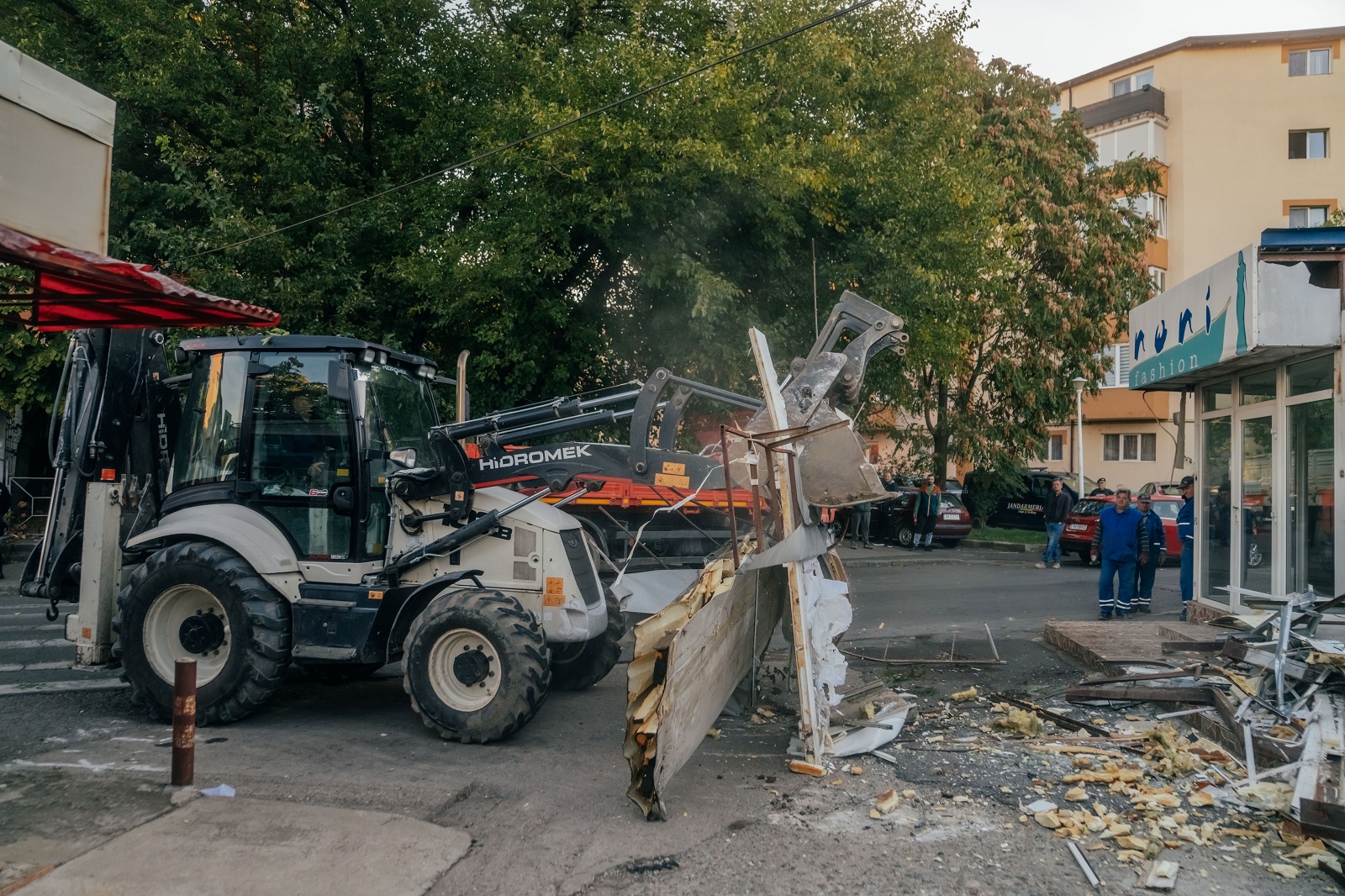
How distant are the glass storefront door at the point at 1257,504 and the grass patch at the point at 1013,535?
1337 centimetres

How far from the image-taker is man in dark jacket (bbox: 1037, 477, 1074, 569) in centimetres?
2047

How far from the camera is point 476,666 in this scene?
6.84 metres

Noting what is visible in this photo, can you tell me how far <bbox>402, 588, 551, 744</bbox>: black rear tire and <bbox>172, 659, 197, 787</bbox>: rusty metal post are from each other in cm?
145

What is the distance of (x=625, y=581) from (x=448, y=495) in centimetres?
244

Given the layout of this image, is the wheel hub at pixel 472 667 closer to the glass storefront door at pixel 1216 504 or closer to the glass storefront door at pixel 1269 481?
the glass storefront door at pixel 1269 481

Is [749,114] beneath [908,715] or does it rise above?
above

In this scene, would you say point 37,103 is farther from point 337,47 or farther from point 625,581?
point 337,47

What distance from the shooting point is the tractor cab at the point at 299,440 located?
7.49 meters

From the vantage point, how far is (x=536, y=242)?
14758mm

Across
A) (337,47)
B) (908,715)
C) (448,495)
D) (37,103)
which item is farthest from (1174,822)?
(337,47)

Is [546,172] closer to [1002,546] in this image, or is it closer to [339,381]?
[339,381]

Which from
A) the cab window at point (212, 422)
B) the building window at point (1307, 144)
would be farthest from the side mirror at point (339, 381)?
the building window at point (1307, 144)

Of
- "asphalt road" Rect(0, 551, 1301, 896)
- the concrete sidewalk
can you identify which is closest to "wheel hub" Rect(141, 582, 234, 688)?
"asphalt road" Rect(0, 551, 1301, 896)

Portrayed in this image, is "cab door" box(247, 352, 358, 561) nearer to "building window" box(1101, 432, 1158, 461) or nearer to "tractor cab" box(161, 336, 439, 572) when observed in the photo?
"tractor cab" box(161, 336, 439, 572)
